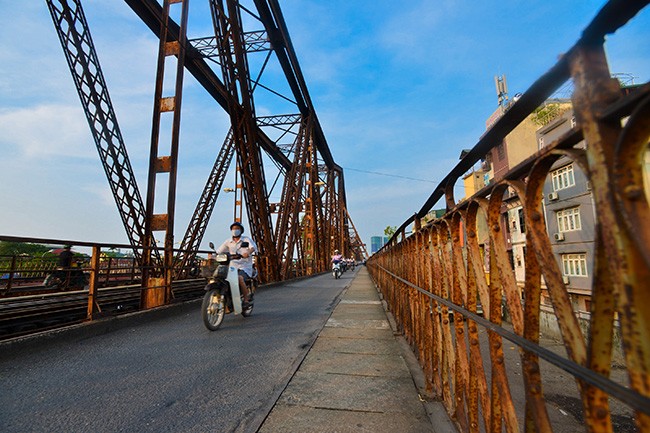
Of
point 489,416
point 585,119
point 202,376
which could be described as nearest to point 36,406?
point 202,376

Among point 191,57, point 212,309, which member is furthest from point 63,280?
point 191,57

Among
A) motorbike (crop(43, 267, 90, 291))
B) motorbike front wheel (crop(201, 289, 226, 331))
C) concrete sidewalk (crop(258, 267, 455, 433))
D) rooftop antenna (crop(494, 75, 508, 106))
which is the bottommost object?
concrete sidewalk (crop(258, 267, 455, 433))

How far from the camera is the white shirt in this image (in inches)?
208

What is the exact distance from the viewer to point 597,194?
660 millimetres

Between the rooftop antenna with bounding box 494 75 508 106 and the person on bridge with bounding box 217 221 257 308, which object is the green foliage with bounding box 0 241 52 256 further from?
the rooftop antenna with bounding box 494 75 508 106

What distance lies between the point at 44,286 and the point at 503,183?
9.41 m

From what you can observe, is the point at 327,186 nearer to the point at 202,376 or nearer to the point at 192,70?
the point at 192,70

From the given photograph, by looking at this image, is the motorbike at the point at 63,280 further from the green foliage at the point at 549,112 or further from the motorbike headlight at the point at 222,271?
the green foliage at the point at 549,112

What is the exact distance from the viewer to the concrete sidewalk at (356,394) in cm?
188

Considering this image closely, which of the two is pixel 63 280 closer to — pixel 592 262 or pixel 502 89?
pixel 592 262

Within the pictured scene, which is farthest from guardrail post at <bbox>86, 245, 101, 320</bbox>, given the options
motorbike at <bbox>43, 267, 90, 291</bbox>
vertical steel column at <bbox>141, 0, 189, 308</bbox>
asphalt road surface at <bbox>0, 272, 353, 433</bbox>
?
motorbike at <bbox>43, 267, 90, 291</bbox>

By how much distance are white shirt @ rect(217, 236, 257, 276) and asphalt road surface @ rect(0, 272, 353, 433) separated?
1.26 m

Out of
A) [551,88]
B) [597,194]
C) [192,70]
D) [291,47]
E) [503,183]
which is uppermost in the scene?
[291,47]

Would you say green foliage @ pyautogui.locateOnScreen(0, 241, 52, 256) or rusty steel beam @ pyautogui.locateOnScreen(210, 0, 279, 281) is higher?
rusty steel beam @ pyautogui.locateOnScreen(210, 0, 279, 281)
